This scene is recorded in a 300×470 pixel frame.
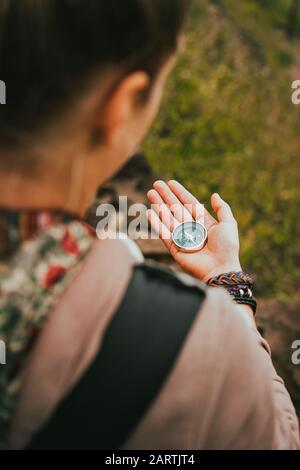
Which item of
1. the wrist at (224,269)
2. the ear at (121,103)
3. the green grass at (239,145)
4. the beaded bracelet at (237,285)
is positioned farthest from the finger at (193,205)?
the green grass at (239,145)

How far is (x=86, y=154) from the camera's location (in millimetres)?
1092

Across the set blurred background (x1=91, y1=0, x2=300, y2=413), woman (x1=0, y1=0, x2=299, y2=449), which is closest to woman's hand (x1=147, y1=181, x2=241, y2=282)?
woman (x1=0, y1=0, x2=299, y2=449)

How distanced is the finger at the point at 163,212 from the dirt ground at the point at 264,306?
55.0 inches

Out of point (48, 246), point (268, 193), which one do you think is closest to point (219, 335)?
point (48, 246)

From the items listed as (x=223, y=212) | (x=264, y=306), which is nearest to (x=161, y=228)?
(x=223, y=212)

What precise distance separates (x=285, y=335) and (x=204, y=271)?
204 cm

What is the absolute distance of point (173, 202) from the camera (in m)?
1.94

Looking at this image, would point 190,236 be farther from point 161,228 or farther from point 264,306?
point 264,306

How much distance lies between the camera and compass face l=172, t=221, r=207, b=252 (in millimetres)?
1844

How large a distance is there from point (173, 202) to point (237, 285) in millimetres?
475

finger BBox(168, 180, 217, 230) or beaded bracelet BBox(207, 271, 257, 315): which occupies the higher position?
finger BBox(168, 180, 217, 230)

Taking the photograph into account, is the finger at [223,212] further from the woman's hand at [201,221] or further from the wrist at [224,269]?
the wrist at [224,269]

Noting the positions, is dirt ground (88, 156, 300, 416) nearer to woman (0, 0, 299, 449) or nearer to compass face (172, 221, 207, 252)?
compass face (172, 221, 207, 252)

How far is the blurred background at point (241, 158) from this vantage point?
3.94 metres
